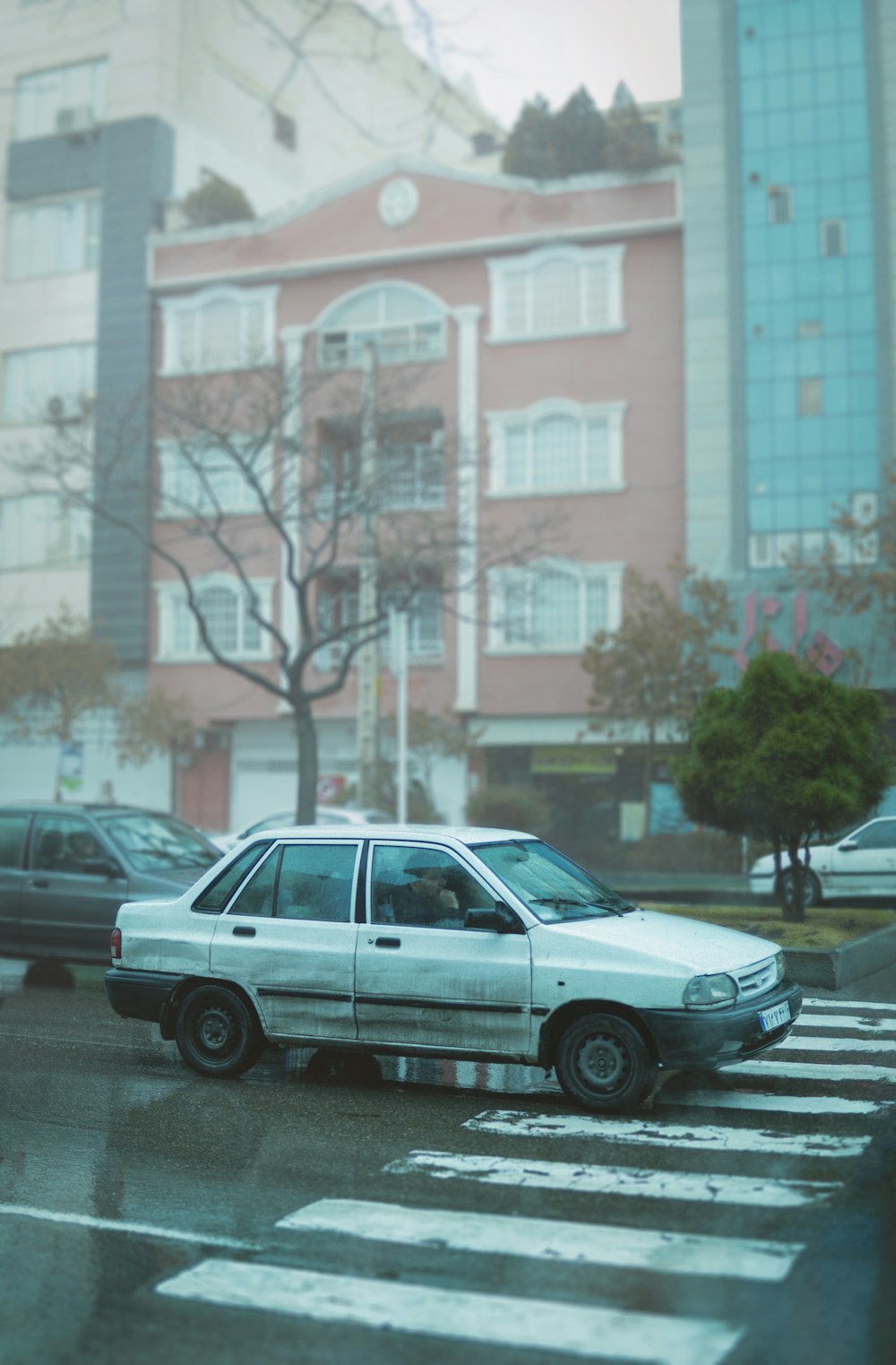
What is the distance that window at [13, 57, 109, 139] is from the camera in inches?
1646

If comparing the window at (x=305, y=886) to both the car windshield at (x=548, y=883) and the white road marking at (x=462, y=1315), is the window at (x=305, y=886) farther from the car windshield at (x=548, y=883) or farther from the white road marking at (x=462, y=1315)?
the white road marking at (x=462, y=1315)

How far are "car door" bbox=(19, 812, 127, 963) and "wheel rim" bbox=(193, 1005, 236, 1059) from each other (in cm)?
433

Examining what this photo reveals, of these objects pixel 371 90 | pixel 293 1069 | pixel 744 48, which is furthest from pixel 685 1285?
pixel 371 90

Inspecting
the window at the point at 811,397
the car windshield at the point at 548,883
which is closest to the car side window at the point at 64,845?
the car windshield at the point at 548,883

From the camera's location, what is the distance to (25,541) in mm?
41625

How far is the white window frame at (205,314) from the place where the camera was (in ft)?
129

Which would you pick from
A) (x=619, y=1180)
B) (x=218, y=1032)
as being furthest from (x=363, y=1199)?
(x=218, y=1032)

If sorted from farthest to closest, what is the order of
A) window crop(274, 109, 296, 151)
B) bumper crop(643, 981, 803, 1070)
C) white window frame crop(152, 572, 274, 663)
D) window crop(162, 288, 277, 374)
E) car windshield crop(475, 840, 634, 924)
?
window crop(274, 109, 296, 151), window crop(162, 288, 277, 374), white window frame crop(152, 572, 274, 663), car windshield crop(475, 840, 634, 924), bumper crop(643, 981, 803, 1070)

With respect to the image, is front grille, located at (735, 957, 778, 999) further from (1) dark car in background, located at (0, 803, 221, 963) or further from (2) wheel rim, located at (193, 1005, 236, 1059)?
(1) dark car in background, located at (0, 803, 221, 963)

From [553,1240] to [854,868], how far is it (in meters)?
13.3

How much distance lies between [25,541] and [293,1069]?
114 ft

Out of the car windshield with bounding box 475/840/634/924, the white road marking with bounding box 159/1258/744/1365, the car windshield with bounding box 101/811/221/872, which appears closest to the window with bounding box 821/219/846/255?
the car windshield with bounding box 101/811/221/872

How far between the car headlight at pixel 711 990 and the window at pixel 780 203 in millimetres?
29545

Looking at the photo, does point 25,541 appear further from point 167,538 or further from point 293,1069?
point 293,1069
